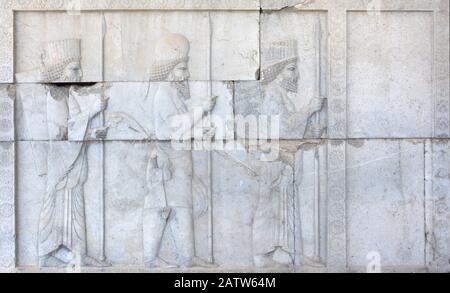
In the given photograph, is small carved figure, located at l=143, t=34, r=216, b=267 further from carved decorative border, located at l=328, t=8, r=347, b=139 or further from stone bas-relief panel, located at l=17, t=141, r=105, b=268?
carved decorative border, located at l=328, t=8, r=347, b=139

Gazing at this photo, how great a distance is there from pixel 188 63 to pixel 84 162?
1.53 metres

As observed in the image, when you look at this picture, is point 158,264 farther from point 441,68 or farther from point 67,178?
point 441,68

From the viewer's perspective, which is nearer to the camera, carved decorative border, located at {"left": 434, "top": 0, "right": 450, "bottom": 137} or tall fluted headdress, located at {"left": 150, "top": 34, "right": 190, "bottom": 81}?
tall fluted headdress, located at {"left": 150, "top": 34, "right": 190, "bottom": 81}

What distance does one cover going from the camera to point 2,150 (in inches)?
375

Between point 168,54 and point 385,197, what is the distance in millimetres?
2773

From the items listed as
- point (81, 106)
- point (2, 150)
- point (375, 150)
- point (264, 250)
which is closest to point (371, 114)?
point (375, 150)

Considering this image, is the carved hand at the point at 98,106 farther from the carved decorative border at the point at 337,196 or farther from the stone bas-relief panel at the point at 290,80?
the carved decorative border at the point at 337,196

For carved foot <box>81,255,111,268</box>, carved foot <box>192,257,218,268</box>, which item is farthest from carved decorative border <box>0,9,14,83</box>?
carved foot <box>192,257,218,268</box>

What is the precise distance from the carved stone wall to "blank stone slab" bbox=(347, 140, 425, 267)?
0.02 metres

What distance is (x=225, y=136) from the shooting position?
9.58 m

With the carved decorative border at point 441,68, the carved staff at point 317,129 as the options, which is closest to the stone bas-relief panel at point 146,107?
the carved staff at point 317,129

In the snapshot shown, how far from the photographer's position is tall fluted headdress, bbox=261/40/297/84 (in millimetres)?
9562

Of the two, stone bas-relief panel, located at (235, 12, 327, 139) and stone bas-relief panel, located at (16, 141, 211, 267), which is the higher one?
stone bas-relief panel, located at (235, 12, 327, 139)

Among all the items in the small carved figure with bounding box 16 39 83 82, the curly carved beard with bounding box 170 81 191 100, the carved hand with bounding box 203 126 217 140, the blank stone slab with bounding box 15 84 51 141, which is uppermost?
the small carved figure with bounding box 16 39 83 82
